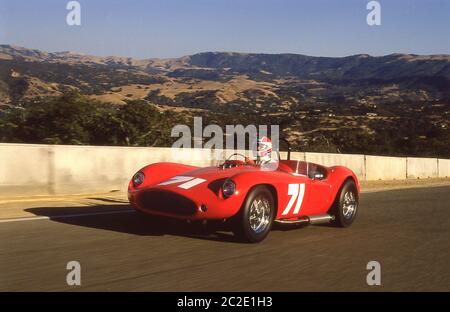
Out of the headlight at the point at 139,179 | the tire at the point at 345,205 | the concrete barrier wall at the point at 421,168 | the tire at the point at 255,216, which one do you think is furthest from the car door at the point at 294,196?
the concrete barrier wall at the point at 421,168

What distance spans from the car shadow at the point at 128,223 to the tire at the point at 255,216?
0.78 feet

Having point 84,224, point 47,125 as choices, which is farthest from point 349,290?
point 47,125

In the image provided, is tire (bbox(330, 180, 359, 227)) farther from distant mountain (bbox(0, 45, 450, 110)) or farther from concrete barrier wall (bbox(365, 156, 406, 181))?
distant mountain (bbox(0, 45, 450, 110))

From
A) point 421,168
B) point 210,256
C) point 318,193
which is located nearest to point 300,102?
point 421,168

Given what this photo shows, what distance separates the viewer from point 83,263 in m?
6.04

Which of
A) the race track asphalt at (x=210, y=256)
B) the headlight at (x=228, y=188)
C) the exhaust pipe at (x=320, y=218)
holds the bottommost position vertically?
the race track asphalt at (x=210, y=256)

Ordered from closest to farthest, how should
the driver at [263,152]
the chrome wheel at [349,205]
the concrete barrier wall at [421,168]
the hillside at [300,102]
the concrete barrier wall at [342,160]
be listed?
the driver at [263,152]
the chrome wheel at [349,205]
the concrete barrier wall at [342,160]
the concrete barrier wall at [421,168]
the hillside at [300,102]

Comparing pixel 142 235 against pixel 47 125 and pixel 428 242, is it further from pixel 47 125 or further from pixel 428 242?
pixel 47 125

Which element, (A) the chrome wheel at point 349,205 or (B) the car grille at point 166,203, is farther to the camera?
(A) the chrome wheel at point 349,205

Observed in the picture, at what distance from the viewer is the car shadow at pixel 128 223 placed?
26.3 ft

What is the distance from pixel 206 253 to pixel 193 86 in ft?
379

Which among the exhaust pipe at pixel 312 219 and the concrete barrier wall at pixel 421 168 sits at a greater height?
the exhaust pipe at pixel 312 219

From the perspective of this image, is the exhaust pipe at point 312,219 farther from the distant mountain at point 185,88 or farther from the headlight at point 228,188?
the distant mountain at point 185,88

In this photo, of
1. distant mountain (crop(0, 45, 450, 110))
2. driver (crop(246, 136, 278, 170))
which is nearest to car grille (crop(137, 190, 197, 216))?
driver (crop(246, 136, 278, 170))
